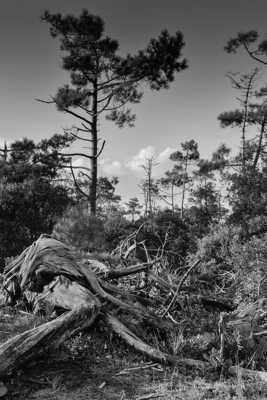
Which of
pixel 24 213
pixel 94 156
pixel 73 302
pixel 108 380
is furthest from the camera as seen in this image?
pixel 94 156

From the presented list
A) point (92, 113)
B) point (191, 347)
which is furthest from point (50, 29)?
point (191, 347)

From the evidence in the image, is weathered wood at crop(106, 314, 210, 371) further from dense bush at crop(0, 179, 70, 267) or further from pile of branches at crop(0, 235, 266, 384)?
dense bush at crop(0, 179, 70, 267)

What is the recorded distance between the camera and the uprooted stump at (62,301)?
283 centimetres

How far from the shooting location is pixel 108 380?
2861 millimetres

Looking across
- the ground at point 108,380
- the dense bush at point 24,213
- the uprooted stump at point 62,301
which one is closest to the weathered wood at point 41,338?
the uprooted stump at point 62,301

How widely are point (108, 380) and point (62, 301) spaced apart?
1215mm

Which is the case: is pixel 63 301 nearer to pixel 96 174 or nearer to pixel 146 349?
pixel 146 349

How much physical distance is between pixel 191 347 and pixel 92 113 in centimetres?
1596

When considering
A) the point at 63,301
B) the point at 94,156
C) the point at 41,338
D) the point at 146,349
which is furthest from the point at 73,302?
the point at 94,156

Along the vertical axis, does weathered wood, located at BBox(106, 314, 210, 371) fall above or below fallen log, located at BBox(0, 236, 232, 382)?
below

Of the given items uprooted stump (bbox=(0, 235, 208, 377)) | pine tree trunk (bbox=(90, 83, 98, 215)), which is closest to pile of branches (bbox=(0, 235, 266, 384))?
uprooted stump (bbox=(0, 235, 208, 377))

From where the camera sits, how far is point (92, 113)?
18094mm

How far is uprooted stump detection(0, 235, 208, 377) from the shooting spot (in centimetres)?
283

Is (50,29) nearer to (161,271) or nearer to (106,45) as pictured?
(106,45)
